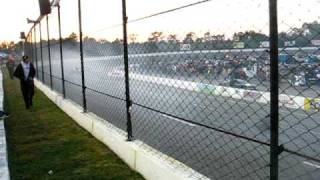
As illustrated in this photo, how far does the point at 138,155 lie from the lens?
243 inches

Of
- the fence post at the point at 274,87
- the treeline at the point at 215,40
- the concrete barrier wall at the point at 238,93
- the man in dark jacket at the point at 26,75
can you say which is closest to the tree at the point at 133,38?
the treeline at the point at 215,40

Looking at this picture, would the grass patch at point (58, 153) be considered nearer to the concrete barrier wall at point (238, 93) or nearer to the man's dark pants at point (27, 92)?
the concrete barrier wall at point (238, 93)

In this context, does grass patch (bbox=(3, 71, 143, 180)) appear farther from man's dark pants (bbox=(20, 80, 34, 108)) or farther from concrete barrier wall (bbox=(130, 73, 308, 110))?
man's dark pants (bbox=(20, 80, 34, 108))

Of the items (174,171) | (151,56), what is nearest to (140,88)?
(151,56)

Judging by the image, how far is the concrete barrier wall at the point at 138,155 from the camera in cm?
509

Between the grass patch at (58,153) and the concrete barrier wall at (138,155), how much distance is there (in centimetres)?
11

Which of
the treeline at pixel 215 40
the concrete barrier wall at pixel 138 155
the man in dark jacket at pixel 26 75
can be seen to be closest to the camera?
the treeline at pixel 215 40

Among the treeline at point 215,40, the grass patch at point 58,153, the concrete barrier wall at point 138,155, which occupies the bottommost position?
the grass patch at point 58,153

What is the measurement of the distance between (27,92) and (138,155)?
33.3ft

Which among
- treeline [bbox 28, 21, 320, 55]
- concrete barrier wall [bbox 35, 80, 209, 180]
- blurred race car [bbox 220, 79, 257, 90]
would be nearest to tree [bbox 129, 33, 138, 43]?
treeline [bbox 28, 21, 320, 55]

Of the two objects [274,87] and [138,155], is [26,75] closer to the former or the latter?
[138,155]

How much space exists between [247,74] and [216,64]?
476 mm

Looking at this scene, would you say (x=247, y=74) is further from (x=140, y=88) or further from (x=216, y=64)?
(x=140, y=88)

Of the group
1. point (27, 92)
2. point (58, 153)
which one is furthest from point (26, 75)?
point (58, 153)
